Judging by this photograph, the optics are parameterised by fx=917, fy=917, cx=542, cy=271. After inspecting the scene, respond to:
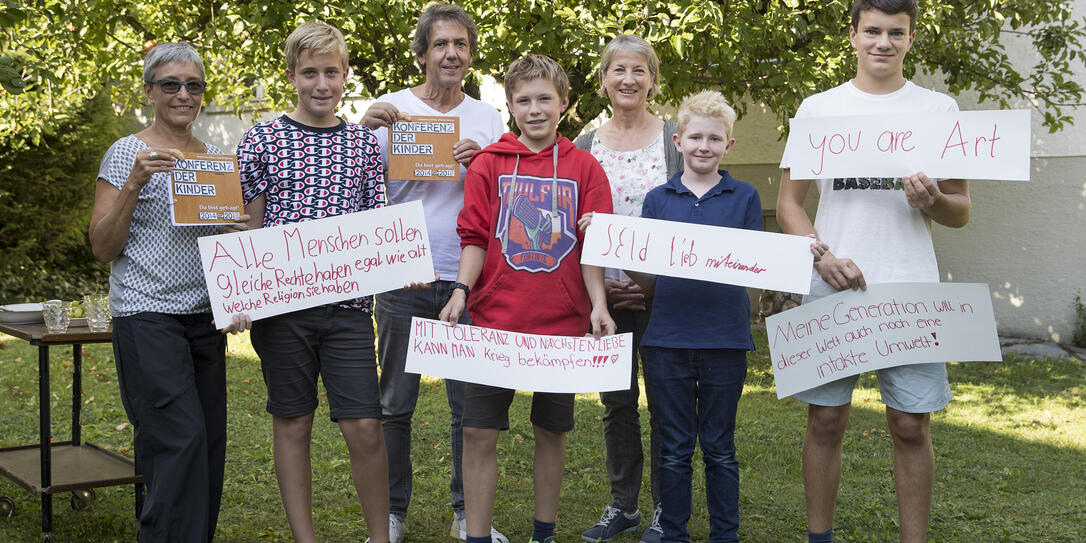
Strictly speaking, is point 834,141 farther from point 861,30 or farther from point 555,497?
point 555,497

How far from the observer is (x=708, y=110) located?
3.44 m

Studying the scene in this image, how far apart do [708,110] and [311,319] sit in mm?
1675

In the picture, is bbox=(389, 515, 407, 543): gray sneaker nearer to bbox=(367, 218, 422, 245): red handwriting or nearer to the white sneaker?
the white sneaker

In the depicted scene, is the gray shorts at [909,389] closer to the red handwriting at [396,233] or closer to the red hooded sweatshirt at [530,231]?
the red hooded sweatshirt at [530,231]

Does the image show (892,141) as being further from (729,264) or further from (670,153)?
(670,153)

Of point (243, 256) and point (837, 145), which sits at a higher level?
point (837, 145)

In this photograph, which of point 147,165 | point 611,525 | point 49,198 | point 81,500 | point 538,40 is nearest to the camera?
point 147,165

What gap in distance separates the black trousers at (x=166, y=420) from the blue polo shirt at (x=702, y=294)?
1692mm

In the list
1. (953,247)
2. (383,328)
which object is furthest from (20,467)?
(953,247)

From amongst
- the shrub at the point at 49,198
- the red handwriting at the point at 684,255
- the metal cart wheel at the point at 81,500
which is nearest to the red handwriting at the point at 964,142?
the red handwriting at the point at 684,255

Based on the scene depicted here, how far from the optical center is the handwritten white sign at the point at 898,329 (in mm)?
3254

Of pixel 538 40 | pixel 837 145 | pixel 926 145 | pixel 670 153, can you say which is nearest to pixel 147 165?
pixel 670 153

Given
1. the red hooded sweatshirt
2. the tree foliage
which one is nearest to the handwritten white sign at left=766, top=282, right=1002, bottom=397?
the red hooded sweatshirt

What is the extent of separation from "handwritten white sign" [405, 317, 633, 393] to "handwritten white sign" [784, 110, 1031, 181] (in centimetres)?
98
